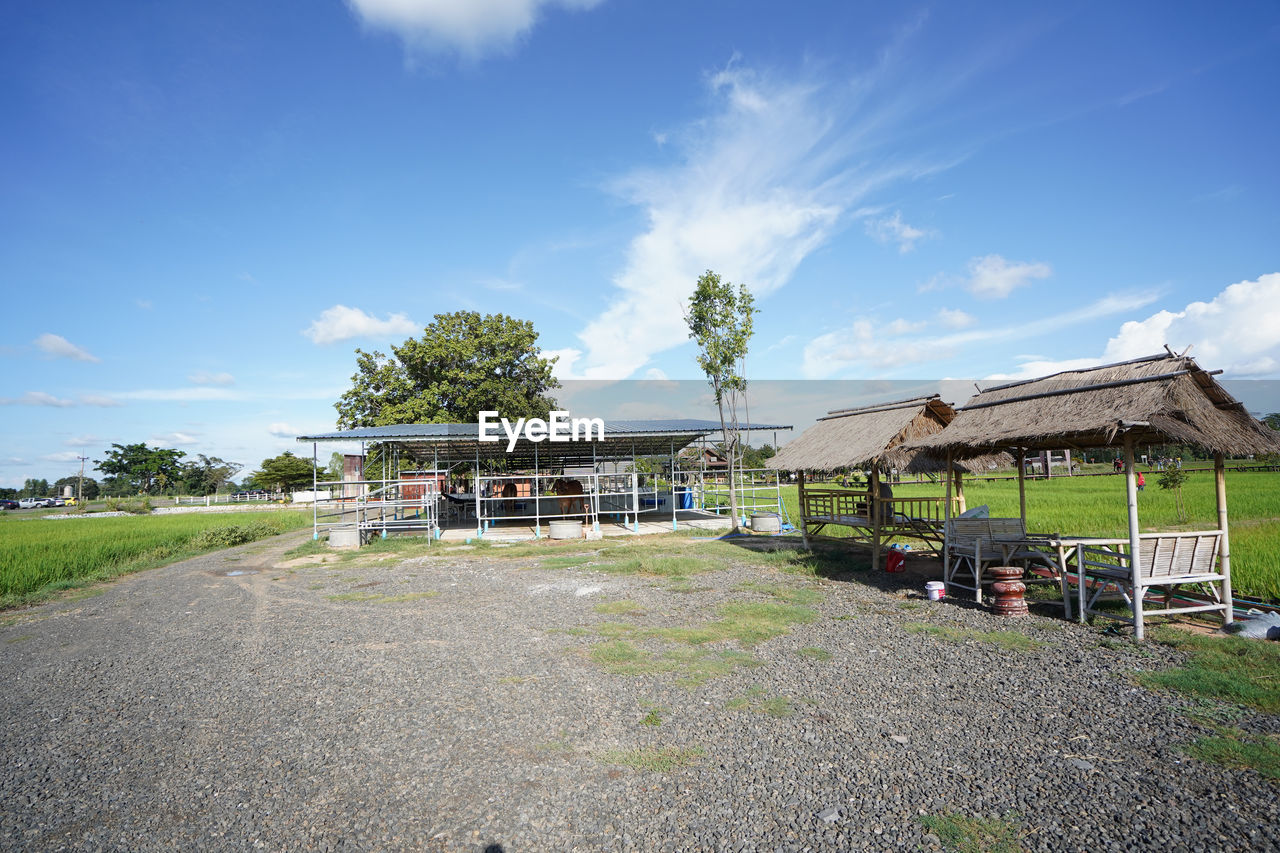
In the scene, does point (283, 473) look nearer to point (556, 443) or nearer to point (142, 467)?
point (142, 467)

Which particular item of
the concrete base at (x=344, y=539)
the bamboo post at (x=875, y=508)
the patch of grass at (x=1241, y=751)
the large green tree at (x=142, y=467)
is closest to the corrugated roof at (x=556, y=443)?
the concrete base at (x=344, y=539)

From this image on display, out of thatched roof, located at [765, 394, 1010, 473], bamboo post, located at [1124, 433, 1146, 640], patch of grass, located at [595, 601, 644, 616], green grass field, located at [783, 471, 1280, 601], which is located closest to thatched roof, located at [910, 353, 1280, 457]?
bamboo post, located at [1124, 433, 1146, 640]

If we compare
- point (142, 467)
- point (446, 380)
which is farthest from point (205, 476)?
point (446, 380)

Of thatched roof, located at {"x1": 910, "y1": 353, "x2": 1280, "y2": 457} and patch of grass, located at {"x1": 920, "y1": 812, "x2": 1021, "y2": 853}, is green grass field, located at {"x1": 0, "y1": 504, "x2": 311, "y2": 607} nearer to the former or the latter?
patch of grass, located at {"x1": 920, "y1": 812, "x2": 1021, "y2": 853}

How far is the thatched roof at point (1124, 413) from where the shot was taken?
6719 mm

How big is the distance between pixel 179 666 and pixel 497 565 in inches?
278

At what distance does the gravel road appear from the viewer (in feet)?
11.1

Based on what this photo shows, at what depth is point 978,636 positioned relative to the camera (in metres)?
6.76

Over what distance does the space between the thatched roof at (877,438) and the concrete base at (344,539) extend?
39.3 ft

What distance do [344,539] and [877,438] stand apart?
575 inches

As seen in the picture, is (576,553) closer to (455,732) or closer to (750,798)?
(455,732)

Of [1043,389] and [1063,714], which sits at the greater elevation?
[1043,389]

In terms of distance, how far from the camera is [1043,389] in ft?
28.1

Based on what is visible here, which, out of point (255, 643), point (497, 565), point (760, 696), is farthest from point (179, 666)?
point (497, 565)
